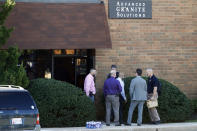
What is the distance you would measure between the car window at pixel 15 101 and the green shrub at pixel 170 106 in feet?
19.6

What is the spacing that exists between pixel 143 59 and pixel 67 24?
3599mm

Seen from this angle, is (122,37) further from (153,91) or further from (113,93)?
(113,93)

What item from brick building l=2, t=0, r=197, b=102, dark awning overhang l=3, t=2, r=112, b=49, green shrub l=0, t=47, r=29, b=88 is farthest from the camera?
brick building l=2, t=0, r=197, b=102

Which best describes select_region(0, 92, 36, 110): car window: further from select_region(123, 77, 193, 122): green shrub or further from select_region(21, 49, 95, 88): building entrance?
select_region(21, 49, 95, 88): building entrance

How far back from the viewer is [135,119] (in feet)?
53.6

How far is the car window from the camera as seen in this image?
1074 centimetres

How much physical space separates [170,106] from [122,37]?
3716 mm

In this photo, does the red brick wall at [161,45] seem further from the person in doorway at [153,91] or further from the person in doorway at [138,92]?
the person in doorway at [138,92]

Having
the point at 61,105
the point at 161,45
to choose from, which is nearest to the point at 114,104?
the point at 61,105

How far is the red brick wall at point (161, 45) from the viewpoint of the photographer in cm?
1820

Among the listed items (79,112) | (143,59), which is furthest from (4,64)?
(143,59)

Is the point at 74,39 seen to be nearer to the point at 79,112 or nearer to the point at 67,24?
the point at 67,24

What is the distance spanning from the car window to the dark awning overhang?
5823 mm

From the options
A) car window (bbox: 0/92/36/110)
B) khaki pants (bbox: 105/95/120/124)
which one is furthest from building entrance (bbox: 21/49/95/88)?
car window (bbox: 0/92/36/110)
